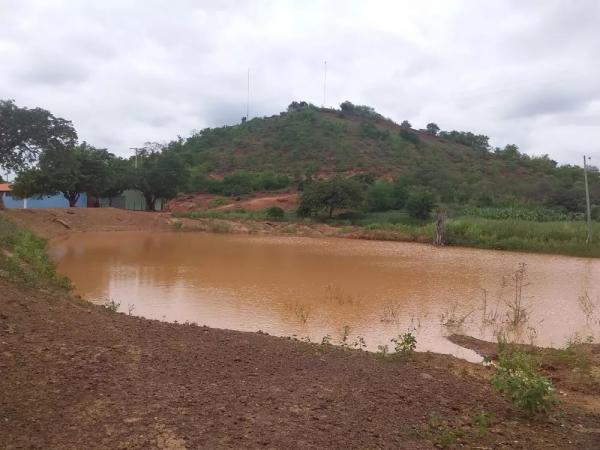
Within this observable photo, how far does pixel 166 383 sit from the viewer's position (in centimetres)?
446

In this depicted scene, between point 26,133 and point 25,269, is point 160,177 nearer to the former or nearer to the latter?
point 26,133

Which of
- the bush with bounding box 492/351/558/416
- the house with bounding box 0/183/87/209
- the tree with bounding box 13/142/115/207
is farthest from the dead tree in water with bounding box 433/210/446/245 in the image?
the house with bounding box 0/183/87/209

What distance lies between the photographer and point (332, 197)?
125 feet

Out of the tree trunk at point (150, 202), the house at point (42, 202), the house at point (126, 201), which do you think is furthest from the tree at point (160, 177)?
the house at point (42, 202)

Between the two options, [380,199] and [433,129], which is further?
[433,129]

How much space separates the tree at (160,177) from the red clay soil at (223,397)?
3609 cm

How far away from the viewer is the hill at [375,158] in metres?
47.8

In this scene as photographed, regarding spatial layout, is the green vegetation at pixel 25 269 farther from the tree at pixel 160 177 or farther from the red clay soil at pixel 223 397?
the tree at pixel 160 177

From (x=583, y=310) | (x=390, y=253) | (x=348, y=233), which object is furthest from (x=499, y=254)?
(x=583, y=310)

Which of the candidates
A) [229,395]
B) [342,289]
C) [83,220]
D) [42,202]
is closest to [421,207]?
[83,220]

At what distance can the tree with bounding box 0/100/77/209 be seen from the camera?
94.7 ft

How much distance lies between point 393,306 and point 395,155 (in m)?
52.7

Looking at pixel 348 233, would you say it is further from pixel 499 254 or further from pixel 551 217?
pixel 551 217

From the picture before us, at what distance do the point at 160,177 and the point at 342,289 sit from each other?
30.4m
